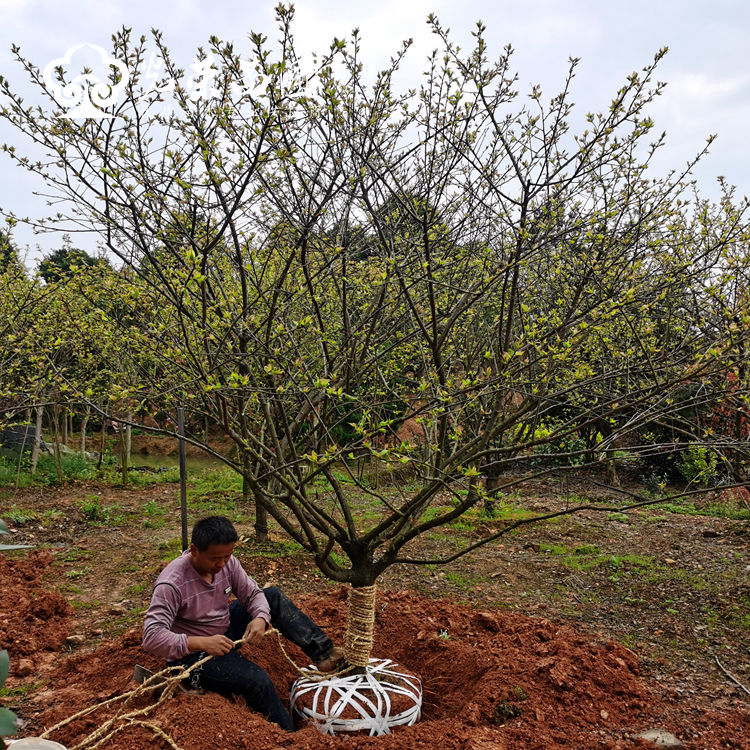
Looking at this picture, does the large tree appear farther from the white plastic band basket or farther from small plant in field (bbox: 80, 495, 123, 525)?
small plant in field (bbox: 80, 495, 123, 525)

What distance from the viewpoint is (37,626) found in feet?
14.4

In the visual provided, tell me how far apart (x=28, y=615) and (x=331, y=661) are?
250 cm

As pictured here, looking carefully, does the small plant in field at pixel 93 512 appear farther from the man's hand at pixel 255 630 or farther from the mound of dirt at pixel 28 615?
the man's hand at pixel 255 630

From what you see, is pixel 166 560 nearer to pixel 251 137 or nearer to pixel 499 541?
pixel 499 541

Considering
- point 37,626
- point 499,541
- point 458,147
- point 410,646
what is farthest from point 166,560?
Result: point 458,147

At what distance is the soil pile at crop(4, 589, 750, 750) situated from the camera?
2.79m

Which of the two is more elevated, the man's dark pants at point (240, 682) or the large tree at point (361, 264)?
the large tree at point (361, 264)

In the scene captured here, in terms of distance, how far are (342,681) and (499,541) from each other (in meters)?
4.39

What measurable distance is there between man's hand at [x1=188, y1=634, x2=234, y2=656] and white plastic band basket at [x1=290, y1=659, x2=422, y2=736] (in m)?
0.55

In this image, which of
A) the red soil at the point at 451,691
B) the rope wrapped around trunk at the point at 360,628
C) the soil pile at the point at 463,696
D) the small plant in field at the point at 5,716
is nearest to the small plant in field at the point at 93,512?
the red soil at the point at 451,691

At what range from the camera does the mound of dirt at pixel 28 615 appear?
4102 mm

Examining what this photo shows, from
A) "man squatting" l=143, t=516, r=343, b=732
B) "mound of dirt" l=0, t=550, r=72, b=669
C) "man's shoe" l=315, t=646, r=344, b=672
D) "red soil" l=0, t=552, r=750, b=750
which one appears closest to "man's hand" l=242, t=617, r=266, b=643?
"man squatting" l=143, t=516, r=343, b=732

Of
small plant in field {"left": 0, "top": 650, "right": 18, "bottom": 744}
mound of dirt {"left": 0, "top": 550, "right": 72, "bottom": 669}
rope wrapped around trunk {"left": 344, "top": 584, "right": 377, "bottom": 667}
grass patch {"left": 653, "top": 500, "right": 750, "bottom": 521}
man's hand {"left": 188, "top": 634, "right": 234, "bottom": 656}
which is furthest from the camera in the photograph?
grass patch {"left": 653, "top": 500, "right": 750, "bottom": 521}

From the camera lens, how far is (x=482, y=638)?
13.3 ft
